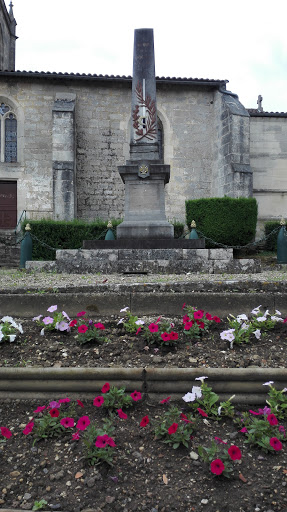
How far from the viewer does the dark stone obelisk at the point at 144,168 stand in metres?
8.08

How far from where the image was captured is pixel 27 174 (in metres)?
16.0

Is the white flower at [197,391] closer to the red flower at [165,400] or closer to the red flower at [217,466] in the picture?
the red flower at [165,400]

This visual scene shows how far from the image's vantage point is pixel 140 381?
2.28 metres

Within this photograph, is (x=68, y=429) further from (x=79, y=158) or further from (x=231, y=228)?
(x=79, y=158)

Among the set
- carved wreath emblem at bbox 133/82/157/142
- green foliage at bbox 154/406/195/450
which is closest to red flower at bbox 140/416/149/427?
green foliage at bbox 154/406/195/450

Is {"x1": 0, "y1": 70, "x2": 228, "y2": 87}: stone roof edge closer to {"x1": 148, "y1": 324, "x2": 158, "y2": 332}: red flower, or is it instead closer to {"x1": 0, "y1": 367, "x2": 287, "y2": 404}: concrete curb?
{"x1": 148, "y1": 324, "x2": 158, "y2": 332}: red flower

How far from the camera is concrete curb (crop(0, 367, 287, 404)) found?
7.32 ft

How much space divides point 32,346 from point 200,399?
4.13 ft

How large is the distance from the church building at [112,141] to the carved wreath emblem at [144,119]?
6.61 metres

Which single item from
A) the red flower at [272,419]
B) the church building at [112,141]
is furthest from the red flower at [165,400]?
the church building at [112,141]

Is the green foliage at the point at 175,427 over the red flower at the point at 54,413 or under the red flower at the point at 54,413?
under

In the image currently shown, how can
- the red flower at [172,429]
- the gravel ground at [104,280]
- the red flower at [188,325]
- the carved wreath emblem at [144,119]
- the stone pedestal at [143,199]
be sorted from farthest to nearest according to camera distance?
the carved wreath emblem at [144,119] < the stone pedestal at [143,199] < the gravel ground at [104,280] < the red flower at [188,325] < the red flower at [172,429]

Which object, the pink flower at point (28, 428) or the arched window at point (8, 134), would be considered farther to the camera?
the arched window at point (8, 134)

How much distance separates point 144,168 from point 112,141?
9134mm
